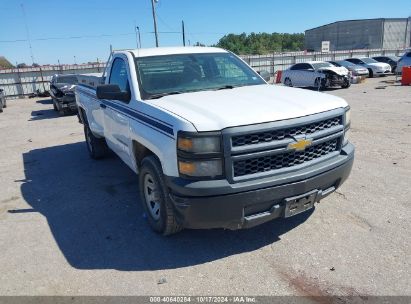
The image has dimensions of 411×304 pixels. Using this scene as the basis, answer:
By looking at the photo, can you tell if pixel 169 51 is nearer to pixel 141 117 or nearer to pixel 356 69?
pixel 141 117

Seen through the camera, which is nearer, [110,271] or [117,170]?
[110,271]

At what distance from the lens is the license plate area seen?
3.27 m

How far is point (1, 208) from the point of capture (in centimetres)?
512

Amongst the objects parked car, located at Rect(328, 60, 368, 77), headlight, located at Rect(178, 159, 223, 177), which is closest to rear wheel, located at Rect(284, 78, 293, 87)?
parked car, located at Rect(328, 60, 368, 77)

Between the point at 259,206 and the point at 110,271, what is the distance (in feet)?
5.07

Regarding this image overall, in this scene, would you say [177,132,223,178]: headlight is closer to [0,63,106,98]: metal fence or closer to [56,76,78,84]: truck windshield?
[56,76,78,84]: truck windshield

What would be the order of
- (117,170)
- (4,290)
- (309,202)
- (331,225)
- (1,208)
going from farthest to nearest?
(117,170)
(1,208)
(331,225)
(309,202)
(4,290)

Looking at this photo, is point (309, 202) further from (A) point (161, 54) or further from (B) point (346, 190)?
(A) point (161, 54)

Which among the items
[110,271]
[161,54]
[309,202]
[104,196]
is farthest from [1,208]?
[309,202]

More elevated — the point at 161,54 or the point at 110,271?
the point at 161,54

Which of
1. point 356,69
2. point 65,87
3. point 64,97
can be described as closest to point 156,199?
point 64,97

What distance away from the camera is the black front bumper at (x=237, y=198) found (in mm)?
3061

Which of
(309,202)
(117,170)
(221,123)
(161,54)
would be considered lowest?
(117,170)

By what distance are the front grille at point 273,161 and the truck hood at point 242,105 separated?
34 cm
